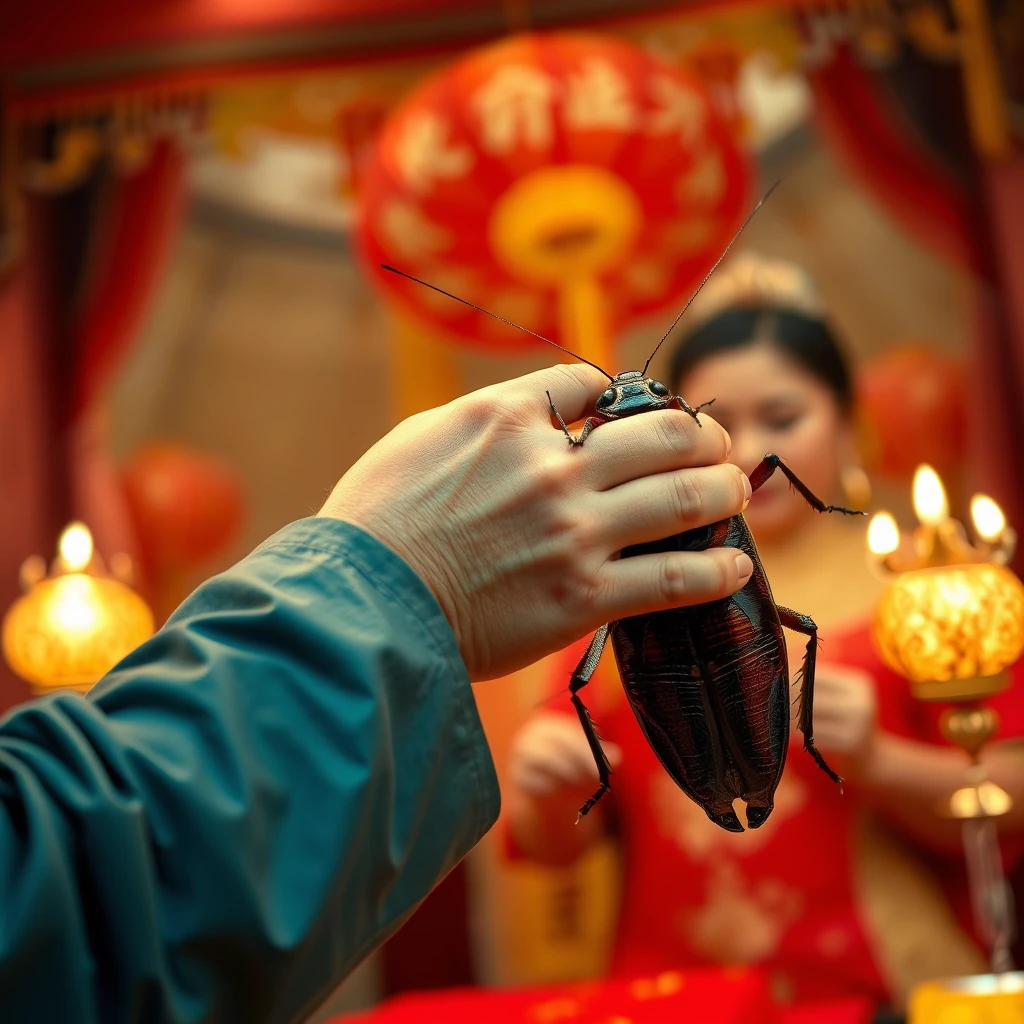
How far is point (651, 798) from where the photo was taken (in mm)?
1521

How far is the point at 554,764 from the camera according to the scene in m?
1.26

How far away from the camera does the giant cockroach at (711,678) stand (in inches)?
22.4

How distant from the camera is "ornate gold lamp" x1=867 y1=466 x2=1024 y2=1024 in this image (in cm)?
92

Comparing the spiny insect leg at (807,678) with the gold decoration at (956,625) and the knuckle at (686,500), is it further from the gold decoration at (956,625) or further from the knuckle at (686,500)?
the gold decoration at (956,625)

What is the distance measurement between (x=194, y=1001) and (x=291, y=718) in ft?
0.37

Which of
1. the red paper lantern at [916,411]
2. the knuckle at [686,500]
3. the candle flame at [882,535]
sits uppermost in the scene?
the red paper lantern at [916,411]

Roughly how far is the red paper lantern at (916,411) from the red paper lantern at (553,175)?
2.72ft

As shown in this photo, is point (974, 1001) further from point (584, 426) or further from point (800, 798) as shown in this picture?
point (584, 426)

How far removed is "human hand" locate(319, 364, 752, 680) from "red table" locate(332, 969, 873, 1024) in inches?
21.9

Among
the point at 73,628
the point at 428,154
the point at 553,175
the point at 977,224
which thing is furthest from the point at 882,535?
the point at 977,224

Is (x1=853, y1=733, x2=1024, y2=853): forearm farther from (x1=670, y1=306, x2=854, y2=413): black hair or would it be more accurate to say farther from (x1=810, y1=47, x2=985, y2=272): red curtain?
(x1=810, y1=47, x2=985, y2=272): red curtain

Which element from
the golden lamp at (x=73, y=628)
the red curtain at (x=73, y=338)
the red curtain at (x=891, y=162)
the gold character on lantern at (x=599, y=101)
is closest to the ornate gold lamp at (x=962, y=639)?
the golden lamp at (x=73, y=628)

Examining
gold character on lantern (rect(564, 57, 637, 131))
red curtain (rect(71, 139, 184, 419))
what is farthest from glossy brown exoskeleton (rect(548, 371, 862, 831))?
red curtain (rect(71, 139, 184, 419))

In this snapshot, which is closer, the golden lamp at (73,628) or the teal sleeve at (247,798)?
the teal sleeve at (247,798)
